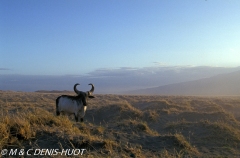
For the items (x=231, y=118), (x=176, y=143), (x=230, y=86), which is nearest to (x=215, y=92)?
(x=230, y=86)

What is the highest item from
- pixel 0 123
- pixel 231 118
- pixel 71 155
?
pixel 0 123

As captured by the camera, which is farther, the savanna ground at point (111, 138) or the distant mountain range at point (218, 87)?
the distant mountain range at point (218, 87)

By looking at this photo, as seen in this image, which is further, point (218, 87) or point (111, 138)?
point (218, 87)

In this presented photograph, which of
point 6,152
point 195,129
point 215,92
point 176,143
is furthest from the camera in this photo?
point 215,92

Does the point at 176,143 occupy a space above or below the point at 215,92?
above

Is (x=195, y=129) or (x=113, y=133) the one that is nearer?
(x=113, y=133)

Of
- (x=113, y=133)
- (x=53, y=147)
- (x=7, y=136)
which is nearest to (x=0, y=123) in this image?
(x=7, y=136)

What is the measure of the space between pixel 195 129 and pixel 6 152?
7.71 metres

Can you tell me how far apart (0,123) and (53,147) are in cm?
125

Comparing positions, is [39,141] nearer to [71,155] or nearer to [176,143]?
[71,155]

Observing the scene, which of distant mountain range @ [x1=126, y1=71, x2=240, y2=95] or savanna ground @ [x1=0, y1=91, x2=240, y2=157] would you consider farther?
distant mountain range @ [x1=126, y1=71, x2=240, y2=95]

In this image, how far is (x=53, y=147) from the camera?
529cm

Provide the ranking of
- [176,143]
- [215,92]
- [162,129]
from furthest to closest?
[215,92] → [162,129] → [176,143]

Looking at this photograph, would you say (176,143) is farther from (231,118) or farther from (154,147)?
(231,118)
